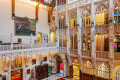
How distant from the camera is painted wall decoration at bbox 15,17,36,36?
14062mm

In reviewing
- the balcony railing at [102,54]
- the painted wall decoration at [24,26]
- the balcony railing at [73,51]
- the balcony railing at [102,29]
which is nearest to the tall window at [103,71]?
the balcony railing at [102,54]

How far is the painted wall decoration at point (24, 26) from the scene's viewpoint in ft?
46.1

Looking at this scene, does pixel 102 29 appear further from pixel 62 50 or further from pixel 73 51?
pixel 62 50

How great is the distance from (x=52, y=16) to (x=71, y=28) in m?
5.08

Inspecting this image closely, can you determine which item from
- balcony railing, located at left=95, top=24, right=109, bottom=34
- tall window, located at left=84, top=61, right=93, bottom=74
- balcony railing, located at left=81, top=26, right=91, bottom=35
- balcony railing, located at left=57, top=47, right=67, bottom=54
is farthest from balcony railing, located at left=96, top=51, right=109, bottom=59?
balcony railing, located at left=57, top=47, right=67, bottom=54

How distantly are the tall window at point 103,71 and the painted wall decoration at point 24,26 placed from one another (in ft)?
34.9

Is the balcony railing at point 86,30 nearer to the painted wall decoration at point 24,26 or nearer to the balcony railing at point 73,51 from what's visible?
the balcony railing at point 73,51

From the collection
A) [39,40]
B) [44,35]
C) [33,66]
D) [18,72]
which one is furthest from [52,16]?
[18,72]

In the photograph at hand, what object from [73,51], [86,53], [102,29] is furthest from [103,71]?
[102,29]

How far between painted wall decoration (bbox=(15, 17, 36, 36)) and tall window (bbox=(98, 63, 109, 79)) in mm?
10638

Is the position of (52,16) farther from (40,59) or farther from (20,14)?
(40,59)

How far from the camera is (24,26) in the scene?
14.9 meters

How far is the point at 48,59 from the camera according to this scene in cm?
1778

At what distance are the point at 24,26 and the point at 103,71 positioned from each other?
12140 millimetres
